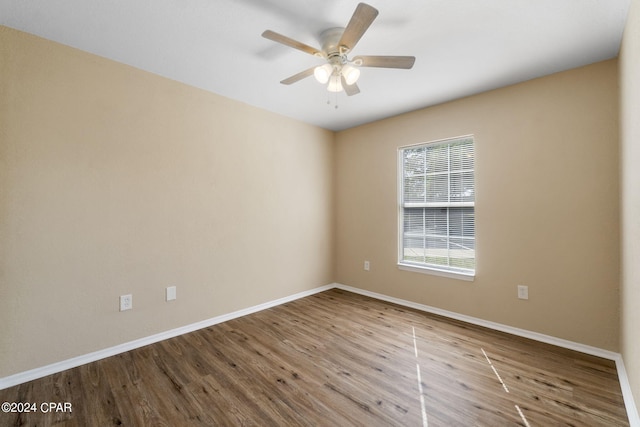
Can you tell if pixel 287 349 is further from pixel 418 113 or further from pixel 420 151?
pixel 418 113

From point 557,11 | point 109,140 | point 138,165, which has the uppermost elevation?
point 557,11

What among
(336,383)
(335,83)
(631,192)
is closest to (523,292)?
(631,192)

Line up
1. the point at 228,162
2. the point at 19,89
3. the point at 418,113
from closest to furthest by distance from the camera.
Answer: the point at 19,89 → the point at 228,162 → the point at 418,113

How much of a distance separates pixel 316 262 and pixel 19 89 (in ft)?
11.1

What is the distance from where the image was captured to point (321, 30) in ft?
6.25

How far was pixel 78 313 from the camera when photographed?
214 cm

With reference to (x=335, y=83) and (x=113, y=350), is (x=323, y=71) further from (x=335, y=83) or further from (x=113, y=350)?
(x=113, y=350)

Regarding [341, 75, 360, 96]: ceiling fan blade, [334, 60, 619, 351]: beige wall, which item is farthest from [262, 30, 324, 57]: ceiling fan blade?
[334, 60, 619, 351]: beige wall

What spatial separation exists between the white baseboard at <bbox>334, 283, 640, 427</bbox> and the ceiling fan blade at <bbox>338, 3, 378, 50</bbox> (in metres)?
2.53

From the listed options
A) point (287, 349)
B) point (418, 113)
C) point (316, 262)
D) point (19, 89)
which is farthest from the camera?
point (316, 262)

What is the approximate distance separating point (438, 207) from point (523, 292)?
3.90ft

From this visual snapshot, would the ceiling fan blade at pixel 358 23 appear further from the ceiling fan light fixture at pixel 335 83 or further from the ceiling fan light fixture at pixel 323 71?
the ceiling fan light fixture at pixel 335 83

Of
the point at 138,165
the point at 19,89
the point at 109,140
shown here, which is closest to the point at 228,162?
the point at 138,165

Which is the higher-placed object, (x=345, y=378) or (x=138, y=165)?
(x=138, y=165)
